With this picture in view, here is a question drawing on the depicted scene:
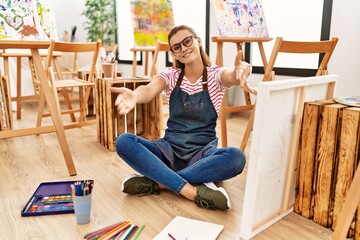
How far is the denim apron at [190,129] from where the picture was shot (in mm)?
1555

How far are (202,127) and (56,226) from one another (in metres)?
0.76

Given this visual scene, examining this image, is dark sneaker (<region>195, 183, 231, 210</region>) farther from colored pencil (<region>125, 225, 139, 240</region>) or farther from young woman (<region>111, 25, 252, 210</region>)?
colored pencil (<region>125, 225, 139, 240</region>)

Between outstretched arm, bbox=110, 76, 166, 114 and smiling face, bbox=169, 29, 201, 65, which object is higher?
smiling face, bbox=169, 29, 201, 65

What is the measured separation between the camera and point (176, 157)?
159 centimetres

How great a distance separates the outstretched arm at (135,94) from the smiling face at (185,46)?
163mm

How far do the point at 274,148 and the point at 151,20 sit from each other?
7.82 feet

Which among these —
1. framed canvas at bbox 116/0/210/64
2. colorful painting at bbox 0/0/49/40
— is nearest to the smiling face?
colorful painting at bbox 0/0/49/40

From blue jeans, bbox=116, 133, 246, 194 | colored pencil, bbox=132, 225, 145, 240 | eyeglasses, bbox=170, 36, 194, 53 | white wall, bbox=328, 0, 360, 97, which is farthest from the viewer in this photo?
white wall, bbox=328, 0, 360, 97

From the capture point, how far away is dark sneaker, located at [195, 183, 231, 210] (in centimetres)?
136

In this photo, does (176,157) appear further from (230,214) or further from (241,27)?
(241,27)

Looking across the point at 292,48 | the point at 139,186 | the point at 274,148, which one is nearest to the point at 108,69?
the point at 139,186

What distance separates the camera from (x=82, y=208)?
123 centimetres

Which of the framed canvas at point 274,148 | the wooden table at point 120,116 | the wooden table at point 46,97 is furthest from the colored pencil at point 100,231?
the wooden table at point 120,116

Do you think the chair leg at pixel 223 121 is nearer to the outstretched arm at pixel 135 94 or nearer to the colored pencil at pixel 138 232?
the outstretched arm at pixel 135 94
